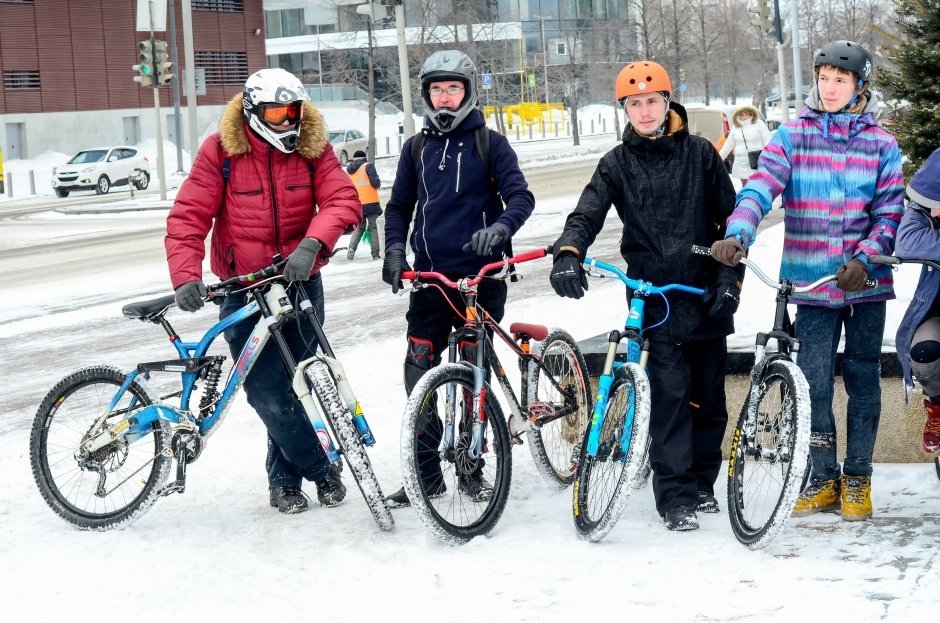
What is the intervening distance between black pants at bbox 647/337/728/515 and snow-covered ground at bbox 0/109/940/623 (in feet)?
0.60

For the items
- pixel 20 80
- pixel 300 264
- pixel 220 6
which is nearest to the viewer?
pixel 300 264

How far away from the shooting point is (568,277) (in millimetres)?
4758

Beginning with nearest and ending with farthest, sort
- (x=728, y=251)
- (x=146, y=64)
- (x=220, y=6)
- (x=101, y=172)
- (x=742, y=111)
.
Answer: (x=728, y=251) < (x=742, y=111) < (x=146, y=64) < (x=101, y=172) < (x=220, y=6)

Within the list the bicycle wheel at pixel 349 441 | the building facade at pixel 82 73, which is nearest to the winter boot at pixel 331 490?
the bicycle wheel at pixel 349 441

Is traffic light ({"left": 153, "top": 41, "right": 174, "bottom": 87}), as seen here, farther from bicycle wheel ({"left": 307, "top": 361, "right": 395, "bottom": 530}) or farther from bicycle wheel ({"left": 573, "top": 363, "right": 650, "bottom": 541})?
bicycle wheel ({"left": 573, "top": 363, "right": 650, "bottom": 541})

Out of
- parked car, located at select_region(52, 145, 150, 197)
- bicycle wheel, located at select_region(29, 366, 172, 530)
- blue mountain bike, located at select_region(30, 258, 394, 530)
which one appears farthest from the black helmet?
parked car, located at select_region(52, 145, 150, 197)

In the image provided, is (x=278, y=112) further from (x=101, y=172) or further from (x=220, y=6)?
(x=220, y=6)

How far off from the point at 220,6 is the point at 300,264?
57356mm

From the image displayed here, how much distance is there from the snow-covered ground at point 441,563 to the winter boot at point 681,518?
47 mm

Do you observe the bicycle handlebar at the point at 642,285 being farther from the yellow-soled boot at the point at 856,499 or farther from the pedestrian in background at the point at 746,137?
the pedestrian in background at the point at 746,137

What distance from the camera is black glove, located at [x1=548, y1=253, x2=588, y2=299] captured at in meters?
4.77

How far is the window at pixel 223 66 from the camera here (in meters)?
58.8

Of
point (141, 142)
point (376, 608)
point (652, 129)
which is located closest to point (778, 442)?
point (652, 129)

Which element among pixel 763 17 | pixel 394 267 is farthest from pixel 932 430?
pixel 763 17
